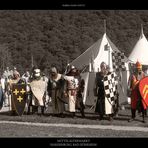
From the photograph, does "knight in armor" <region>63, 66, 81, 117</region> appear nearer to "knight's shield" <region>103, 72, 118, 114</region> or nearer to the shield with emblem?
"knight's shield" <region>103, 72, 118, 114</region>

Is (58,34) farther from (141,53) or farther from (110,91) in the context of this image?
(110,91)

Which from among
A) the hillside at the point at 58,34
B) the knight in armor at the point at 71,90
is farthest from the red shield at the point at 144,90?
the hillside at the point at 58,34

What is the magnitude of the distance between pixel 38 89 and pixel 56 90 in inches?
24.8

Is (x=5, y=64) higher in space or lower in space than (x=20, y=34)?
lower

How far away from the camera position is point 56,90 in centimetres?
1555

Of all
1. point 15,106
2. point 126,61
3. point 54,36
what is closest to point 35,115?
point 15,106

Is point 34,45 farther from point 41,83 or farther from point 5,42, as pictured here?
point 41,83

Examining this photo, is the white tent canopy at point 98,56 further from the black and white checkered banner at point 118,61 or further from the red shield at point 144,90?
the red shield at point 144,90

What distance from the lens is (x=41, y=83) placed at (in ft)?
51.8

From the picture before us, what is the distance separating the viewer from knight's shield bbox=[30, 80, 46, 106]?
15.7 metres

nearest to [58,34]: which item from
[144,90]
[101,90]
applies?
[101,90]

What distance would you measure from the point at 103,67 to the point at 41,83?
2464 millimetres

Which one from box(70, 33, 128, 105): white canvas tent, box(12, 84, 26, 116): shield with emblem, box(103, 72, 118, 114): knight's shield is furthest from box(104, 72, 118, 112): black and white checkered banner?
box(70, 33, 128, 105): white canvas tent
